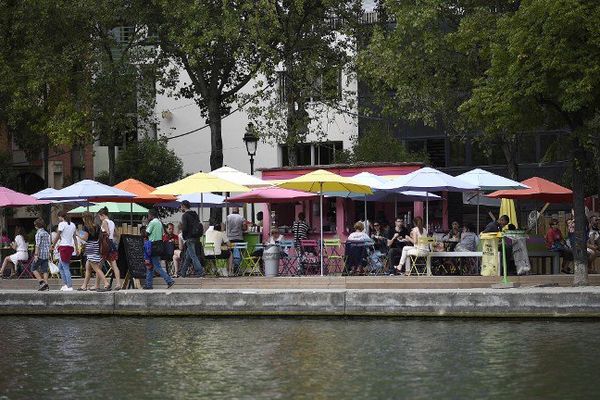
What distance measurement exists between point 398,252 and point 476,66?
11.3m

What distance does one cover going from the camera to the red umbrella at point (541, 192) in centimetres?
3456

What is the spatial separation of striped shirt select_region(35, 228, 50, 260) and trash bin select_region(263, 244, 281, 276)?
16.3ft

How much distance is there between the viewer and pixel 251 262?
33.1m

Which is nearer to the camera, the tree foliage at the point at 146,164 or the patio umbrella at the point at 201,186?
the patio umbrella at the point at 201,186

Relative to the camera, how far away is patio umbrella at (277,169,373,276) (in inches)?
1226

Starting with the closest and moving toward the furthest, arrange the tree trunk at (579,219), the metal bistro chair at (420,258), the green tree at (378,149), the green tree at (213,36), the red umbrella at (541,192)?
the tree trunk at (579,219), the metal bistro chair at (420,258), the red umbrella at (541,192), the green tree at (213,36), the green tree at (378,149)

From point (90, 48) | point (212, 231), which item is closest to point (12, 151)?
point (90, 48)

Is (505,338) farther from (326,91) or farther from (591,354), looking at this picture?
(326,91)

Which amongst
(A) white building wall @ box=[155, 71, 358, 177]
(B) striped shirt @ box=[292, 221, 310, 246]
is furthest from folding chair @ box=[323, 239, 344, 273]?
(A) white building wall @ box=[155, 71, 358, 177]

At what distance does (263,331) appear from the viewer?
23.0 m

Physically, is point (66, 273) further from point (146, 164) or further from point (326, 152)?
point (326, 152)

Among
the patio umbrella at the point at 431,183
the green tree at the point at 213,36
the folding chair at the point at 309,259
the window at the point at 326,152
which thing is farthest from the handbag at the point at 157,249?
the window at the point at 326,152

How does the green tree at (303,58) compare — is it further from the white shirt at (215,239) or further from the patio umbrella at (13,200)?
the white shirt at (215,239)

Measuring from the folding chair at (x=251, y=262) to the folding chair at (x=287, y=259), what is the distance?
0.55 m
